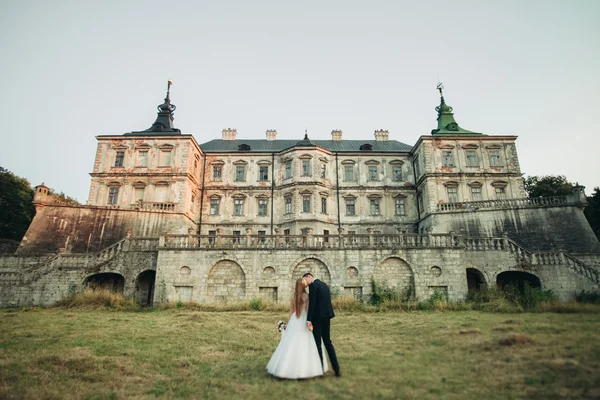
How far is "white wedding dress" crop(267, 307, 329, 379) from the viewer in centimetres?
657

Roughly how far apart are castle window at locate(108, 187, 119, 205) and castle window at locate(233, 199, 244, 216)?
10.9m

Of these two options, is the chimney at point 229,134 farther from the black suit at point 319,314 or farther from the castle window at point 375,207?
the black suit at point 319,314

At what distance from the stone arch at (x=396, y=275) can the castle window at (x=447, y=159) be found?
56.8ft

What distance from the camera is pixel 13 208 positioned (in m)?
33.8

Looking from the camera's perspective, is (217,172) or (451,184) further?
(217,172)

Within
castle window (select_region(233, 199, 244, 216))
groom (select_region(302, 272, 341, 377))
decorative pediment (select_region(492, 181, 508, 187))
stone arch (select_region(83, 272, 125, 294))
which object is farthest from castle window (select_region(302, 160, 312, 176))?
groom (select_region(302, 272, 341, 377))

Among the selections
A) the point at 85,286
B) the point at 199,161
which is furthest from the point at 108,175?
the point at 85,286

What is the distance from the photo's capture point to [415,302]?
59.6 ft

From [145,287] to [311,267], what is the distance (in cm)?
1061

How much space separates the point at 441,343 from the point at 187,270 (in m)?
14.6

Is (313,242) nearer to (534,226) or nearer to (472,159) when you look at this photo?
(534,226)

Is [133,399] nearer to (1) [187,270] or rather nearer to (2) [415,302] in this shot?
(1) [187,270]

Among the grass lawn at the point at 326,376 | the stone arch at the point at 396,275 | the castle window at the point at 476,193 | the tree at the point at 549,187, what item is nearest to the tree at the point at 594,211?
the tree at the point at 549,187

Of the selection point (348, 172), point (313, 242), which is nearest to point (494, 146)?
point (348, 172)
